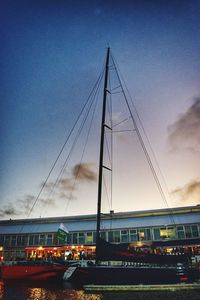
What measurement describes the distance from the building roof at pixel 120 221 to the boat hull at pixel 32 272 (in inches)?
650

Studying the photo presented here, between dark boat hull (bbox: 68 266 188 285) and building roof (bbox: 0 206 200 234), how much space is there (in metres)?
16.0

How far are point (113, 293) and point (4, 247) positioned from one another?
109ft

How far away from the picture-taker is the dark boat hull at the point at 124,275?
18.2 metres

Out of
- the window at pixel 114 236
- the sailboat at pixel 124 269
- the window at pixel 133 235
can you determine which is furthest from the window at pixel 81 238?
the sailboat at pixel 124 269

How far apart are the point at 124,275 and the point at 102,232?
20201mm

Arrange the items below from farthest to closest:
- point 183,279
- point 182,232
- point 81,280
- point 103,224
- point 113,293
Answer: point 103,224 < point 182,232 < point 183,279 < point 81,280 < point 113,293

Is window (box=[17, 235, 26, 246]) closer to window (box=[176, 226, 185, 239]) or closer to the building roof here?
the building roof

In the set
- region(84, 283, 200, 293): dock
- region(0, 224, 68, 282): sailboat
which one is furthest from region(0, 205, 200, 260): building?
region(84, 283, 200, 293): dock

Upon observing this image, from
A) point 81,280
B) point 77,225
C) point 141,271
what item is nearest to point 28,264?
point 81,280

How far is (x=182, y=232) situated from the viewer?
35.6m

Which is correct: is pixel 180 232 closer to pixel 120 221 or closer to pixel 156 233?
pixel 156 233

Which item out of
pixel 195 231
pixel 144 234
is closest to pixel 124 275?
pixel 144 234

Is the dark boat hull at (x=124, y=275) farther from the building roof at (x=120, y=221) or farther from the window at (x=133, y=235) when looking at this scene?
the building roof at (x=120, y=221)

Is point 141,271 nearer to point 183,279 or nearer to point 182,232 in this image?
point 183,279
